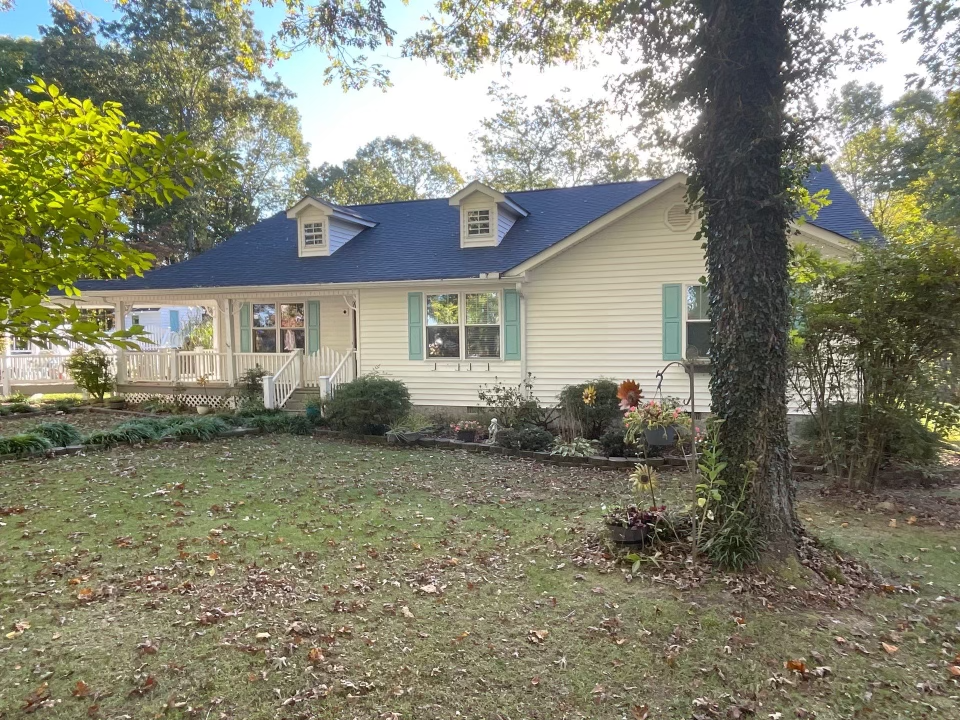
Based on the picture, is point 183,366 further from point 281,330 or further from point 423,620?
point 423,620

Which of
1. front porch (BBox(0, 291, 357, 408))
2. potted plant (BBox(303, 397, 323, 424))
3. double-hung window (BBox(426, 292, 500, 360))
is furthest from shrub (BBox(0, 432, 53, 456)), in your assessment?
double-hung window (BBox(426, 292, 500, 360))

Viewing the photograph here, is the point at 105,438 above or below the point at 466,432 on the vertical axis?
above

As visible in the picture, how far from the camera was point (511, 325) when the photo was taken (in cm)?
1267

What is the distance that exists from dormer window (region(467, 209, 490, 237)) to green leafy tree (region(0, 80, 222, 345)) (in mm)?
11726

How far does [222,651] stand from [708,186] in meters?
4.84

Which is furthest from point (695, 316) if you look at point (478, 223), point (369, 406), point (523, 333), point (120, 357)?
point (120, 357)

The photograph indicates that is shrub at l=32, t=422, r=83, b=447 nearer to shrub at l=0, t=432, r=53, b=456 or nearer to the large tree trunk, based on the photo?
shrub at l=0, t=432, r=53, b=456

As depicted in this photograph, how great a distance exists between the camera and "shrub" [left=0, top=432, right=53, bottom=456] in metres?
9.10

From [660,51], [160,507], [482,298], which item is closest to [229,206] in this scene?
[482,298]

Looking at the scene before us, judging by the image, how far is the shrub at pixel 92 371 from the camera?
1507 centimetres

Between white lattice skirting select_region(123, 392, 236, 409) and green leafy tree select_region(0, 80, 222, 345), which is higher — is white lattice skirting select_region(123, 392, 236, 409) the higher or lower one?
the lower one

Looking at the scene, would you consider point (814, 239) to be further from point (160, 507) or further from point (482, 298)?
point (160, 507)

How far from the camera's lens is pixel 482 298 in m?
13.0

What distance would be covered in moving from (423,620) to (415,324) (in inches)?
385
